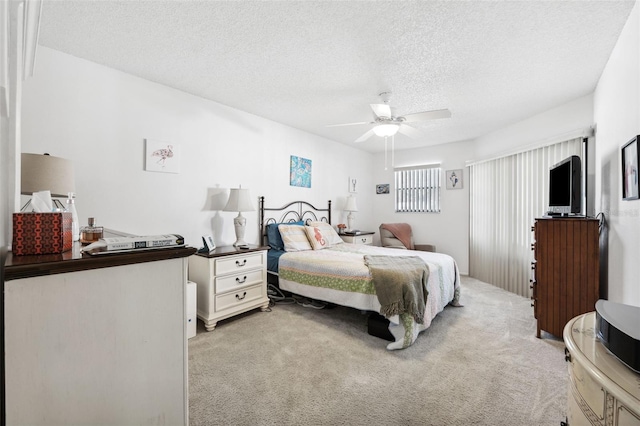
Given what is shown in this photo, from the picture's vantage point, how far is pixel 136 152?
281cm

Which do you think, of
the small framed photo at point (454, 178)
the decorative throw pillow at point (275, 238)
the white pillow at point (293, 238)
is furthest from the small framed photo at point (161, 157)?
the small framed photo at point (454, 178)

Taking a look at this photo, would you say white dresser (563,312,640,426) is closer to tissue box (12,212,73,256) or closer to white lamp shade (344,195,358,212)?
tissue box (12,212,73,256)

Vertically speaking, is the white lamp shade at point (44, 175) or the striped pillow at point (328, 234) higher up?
the white lamp shade at point (44, 175)

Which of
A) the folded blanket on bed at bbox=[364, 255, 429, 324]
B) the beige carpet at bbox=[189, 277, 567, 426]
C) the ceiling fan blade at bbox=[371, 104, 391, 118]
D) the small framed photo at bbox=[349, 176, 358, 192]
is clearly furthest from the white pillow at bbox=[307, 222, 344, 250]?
the ceiling fan blade at bbox=[371, 104, 391, 118]

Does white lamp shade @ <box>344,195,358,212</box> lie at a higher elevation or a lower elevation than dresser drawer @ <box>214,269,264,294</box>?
higher

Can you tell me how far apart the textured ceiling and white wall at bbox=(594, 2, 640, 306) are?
166 mm

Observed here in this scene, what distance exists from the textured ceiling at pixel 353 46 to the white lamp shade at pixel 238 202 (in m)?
1.12

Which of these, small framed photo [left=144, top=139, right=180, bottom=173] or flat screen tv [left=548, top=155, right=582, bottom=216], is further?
small framed photo [left=144, top=139, right=180, bottom=173]

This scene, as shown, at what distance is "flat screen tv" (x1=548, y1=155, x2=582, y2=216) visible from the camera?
2.56 m

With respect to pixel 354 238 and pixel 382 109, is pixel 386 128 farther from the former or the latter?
pixel 354 238

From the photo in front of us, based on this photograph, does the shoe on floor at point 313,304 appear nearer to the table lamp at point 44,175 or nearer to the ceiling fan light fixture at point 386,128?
the ceiling fan light fixture at point 386,128

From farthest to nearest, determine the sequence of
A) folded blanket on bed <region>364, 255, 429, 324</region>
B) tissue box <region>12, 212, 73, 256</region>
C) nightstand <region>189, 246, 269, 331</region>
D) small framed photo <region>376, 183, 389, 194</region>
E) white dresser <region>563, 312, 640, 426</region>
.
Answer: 1. small framed photo <region>376, 183, 389, 194</region>
2. nightstand <region>189, 246, 269, 331</region>
3. folded blanket on bed <region>364, 255, 429, 324</region>
4. tissue box <region>12, 212, 73, 256</region>
5. white dresser <region>563, 312, 640, 426</region>

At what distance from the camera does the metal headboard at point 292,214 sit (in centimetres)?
407

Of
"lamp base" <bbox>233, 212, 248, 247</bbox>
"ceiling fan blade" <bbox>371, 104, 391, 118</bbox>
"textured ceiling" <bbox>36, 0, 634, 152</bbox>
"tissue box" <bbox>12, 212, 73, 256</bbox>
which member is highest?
"textured ceiling" <bbox>36, 0, 634, 152</bbox>
